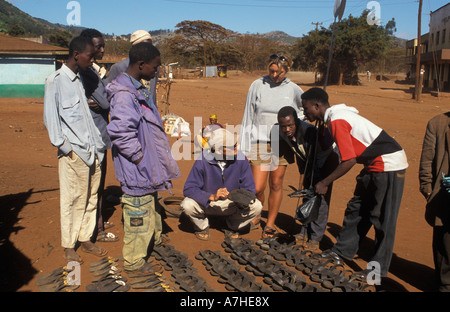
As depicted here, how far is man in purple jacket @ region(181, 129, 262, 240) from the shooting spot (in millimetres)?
4355

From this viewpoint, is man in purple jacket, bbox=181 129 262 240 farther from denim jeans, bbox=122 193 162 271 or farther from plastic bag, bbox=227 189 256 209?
denim jeans, bbox=122 193 162 271

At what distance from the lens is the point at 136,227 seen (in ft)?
11.7

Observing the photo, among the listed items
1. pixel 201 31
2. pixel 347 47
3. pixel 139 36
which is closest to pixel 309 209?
pixel 139 36

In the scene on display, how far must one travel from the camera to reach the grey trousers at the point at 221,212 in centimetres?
441

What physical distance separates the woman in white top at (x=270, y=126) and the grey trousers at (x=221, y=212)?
296 millimetres

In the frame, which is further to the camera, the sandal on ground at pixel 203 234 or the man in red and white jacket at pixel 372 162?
the sandal on ground at pixel 203 234

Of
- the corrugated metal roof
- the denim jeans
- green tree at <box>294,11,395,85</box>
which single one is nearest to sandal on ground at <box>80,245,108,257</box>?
the denim jeans

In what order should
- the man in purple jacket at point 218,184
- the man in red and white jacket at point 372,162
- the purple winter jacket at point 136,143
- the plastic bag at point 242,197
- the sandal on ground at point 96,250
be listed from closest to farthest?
the purple winter jacket at point 136,143, the man in red and white jacket at point 372,162, the sandal on ground at point 96,250, the plastic bag at point 242,197, the man in purple jacket at point 218,184

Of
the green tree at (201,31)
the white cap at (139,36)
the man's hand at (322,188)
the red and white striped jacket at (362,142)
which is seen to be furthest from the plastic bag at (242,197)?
the green tree at (201,31)

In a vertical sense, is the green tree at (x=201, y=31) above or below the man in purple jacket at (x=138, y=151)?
above

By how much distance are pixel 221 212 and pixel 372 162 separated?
1.76 m

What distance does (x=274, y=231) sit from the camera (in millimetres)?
4738

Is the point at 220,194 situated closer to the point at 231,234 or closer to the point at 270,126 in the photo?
the point at 231,234

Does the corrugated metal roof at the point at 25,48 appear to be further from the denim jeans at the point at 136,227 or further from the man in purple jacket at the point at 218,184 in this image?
the denim jeans at the point at 136,227
